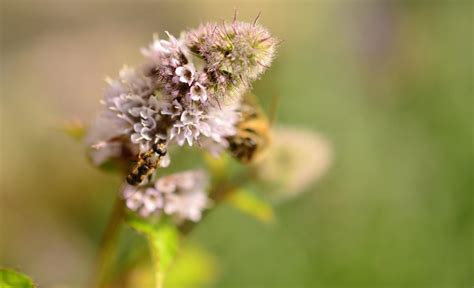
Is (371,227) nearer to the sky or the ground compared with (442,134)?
nearer to the ground

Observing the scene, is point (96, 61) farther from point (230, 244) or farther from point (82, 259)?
point (230, 244)

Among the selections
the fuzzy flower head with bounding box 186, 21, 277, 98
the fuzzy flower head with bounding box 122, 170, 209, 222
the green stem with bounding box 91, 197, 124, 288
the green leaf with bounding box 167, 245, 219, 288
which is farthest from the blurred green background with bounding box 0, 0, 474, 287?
the fuzzy flower head with bounding box 186, 21, 277, 98

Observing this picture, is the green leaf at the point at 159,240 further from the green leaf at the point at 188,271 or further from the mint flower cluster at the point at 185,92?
the green leaf at the point at 188,271

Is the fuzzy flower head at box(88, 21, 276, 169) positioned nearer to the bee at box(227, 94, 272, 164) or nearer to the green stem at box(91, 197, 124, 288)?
the bee at box(227, 94, 272, 164)

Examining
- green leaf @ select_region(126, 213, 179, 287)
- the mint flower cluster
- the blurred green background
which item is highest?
the blurred green background

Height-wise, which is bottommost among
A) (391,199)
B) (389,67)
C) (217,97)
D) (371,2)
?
(217,97)

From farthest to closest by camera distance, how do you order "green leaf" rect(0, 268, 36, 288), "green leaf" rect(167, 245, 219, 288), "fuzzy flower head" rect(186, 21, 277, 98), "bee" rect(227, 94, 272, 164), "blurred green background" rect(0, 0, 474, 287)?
1. "blurred green background" rect(0, 0, 474, 287)
2. "green leaf" rect(167, 245, 219, 288)
3. "bee" rect(227, 94, 272, 164)
4. "green leaf" rect(0, 268, 36, 288)
5. "fuzzy flower head" rect(186, 21, 277, 98)

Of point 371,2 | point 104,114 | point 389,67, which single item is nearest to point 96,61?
point 389,67
